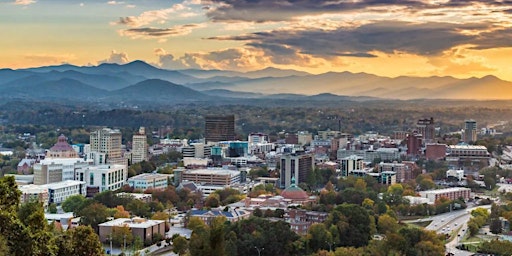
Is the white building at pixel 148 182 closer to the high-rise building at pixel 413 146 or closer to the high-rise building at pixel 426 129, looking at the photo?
the high-rise building at pixel 413 146

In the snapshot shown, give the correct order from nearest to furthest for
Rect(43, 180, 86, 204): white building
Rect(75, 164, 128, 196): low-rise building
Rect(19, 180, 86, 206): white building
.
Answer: Rect(19, 180, 86, 206): white building
Rect(43, 180, 86, 204): white building
Rect(75, 164, 128, 196): low-rise building

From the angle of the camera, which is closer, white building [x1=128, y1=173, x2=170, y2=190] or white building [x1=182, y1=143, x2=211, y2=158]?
white building [x1=128, y1=173, x2=170, y2=190]

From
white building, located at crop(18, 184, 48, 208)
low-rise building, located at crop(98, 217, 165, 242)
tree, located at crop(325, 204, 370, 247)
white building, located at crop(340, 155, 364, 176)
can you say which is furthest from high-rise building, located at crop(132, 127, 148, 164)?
tree, located at crop(325, 204, 370, 247)

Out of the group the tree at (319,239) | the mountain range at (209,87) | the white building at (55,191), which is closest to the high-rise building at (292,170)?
the white building at (55,191)

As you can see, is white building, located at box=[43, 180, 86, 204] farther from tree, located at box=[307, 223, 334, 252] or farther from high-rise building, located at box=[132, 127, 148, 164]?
high-rise building, located at box=[132, 127, 148, 164]

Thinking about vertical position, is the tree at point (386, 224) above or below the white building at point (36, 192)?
below

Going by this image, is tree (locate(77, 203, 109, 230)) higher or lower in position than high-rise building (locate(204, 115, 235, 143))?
lower

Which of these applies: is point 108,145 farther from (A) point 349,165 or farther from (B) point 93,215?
(B) point 93,215
